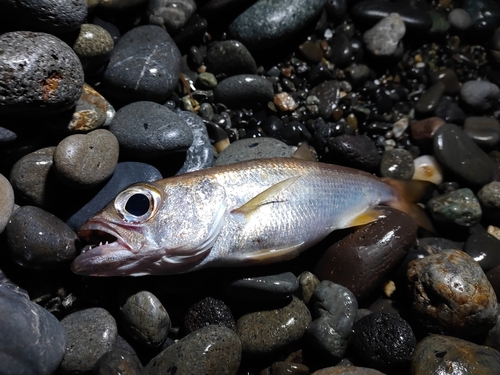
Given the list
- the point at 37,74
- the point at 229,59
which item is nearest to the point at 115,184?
the point at 37,74

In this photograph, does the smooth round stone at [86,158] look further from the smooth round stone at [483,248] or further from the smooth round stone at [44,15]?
the smooth round stone at [483,248]

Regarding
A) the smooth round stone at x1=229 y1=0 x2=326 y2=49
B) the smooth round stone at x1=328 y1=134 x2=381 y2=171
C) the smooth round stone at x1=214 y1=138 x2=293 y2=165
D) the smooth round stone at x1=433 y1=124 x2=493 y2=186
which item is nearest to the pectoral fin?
the smooth round stone at x1=214 y1=138 x2=293 y2=165

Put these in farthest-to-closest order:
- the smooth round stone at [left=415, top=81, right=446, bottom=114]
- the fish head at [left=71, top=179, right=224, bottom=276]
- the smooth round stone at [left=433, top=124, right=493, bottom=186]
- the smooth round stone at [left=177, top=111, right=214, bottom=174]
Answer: the smooth round stone at [left=415, top=81, right=446, bottom=114]
the smooth round stone at [left=433, top=124, right=493, bottom=186]
the smooth round stone at [left=177, top=111, right=214, bottom=174]
the fish head at [left=71, top=179, right=224, bottom=276]

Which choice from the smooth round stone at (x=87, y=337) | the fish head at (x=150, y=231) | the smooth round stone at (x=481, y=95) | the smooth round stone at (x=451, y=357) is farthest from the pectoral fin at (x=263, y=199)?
the smooth round stone at (x=481, y=95)

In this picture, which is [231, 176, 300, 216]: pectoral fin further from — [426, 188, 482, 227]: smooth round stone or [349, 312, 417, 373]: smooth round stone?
[426, 188, 482, 227]: smooth round stone

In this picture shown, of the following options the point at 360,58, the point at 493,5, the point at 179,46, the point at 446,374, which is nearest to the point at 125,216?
the point at 179,46

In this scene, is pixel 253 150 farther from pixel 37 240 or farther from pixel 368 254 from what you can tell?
pixel 37 240
